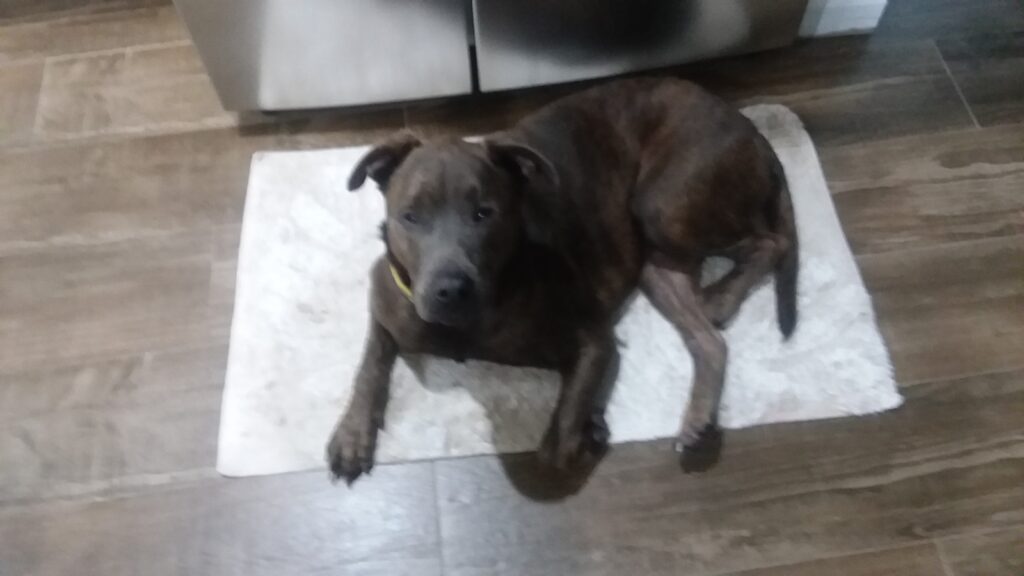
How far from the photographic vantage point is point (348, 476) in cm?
187

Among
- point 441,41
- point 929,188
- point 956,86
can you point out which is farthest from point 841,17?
point 441,41

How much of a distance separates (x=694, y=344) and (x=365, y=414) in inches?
29.6

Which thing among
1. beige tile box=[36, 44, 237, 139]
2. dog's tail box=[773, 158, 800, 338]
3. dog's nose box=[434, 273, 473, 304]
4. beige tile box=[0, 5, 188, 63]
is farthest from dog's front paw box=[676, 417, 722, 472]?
beige tile box=[0, 5, 188, 63]

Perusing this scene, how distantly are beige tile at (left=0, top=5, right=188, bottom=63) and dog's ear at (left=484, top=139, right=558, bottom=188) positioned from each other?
1.45 meters

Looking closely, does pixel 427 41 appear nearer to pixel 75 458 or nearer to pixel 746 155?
pixel 746 155

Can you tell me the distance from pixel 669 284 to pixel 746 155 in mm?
341

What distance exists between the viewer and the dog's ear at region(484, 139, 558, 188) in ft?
5.32

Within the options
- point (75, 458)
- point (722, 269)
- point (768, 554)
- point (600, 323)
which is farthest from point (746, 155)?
point (75, 458)

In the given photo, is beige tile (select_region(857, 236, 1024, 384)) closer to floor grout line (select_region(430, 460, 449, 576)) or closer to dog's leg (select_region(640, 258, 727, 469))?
dog's leg (select_region(640, 258, 727, 469))

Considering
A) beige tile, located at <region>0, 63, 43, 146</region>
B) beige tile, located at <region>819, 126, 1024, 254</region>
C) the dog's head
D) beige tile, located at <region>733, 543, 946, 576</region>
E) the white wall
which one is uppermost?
the dog's head

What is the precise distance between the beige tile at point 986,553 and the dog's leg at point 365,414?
121 centimetres

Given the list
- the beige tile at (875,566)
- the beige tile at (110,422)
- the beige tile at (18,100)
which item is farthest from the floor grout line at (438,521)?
the beige tile at (18,100)

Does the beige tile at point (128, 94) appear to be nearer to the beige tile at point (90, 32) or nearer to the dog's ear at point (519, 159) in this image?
the beige tile at point (90, 32)

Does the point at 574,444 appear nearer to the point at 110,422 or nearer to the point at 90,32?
the point at 110,422
